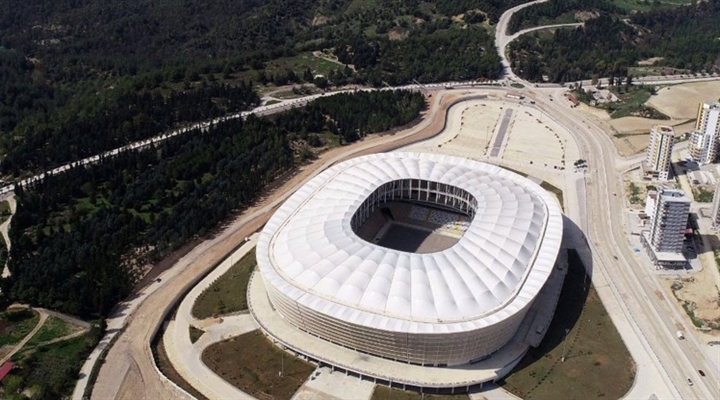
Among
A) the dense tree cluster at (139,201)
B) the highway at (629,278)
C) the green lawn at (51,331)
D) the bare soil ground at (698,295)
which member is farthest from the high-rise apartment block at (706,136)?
the green lawn at (51,331)

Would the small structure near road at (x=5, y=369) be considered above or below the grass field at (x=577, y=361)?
above

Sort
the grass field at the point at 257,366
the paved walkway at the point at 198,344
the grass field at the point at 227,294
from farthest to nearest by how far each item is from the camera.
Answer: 1. the grass field at the point at 227,294
2. the paved walkway at the point at 198,344
3. the grass field at the point at 257,366

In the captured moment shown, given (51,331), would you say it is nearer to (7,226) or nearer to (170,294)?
(170,294)

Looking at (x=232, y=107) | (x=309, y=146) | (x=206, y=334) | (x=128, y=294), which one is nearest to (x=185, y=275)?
(x=128, y=294)

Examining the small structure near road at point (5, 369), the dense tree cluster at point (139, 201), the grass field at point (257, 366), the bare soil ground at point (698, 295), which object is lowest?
the bare soil ground at point (698, 295)

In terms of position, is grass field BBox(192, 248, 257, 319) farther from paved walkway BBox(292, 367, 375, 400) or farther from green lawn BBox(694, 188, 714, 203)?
green lawn BBox(694, 188, 714, 203)

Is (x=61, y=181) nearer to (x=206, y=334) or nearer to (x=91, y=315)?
(x=91, y=315)

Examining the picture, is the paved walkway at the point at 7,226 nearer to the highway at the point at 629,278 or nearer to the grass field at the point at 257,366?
the grass field at the point at 257,366
